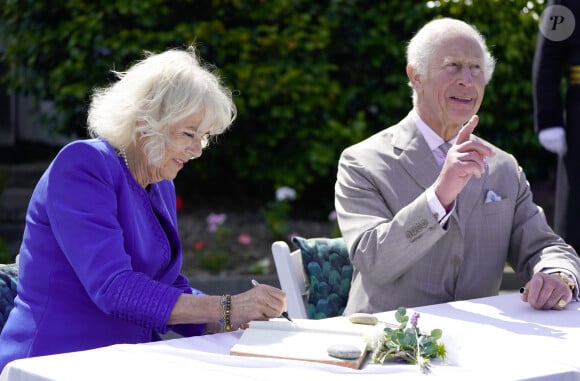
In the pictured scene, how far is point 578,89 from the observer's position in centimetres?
503

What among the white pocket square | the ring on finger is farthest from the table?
the white pocket square

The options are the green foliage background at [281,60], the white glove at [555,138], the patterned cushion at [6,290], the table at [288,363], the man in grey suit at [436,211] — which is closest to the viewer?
the table at [288,363]

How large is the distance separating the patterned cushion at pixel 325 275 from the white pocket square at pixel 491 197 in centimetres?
51

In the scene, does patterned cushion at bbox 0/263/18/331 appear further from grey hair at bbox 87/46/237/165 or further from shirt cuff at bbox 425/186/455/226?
shirt cuff at bbox 425/186/455/226

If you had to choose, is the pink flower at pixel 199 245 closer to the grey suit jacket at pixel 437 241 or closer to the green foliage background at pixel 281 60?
the green foliage background at pixel 281 60

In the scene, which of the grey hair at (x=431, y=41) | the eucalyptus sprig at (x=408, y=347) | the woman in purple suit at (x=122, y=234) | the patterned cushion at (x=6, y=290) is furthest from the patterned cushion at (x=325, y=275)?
the eucalyptus sprig at (x=408, y=347)

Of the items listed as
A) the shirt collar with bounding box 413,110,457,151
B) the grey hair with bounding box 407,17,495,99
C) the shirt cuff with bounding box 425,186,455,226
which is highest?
the grey hair with bounding box 407,17,495,99

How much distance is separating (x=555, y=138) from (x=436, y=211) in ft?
6.54

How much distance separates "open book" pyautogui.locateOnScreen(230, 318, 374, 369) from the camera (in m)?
2.35

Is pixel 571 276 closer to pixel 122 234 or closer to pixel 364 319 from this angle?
pixel 364 319

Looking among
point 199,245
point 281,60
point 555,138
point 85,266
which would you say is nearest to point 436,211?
point 85,266

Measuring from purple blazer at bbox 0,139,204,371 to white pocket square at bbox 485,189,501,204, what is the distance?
117 cm

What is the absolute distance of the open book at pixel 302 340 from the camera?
→ 92.6 inches

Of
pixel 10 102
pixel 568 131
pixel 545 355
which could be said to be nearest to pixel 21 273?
pixel 545 355
